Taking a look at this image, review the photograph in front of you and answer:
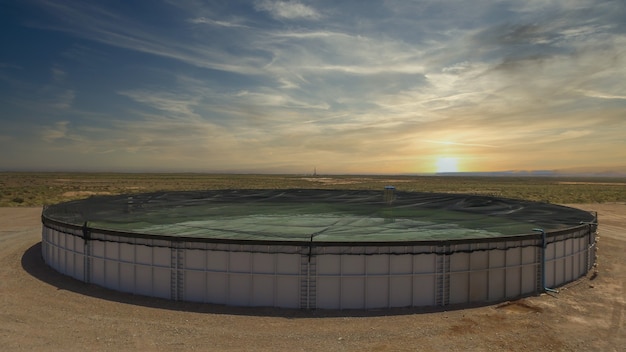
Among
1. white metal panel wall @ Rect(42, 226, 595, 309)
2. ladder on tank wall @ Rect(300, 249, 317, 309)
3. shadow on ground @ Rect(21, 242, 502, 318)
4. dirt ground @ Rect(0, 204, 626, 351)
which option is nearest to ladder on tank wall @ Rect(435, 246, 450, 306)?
white metal panel wall @ Rect(42, 226, 595, 309)

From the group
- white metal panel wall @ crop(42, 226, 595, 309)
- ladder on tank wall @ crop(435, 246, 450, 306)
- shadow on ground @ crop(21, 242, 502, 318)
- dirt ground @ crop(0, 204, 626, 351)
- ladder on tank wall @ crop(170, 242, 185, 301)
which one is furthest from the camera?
ladder on tank wall @ crop(170, 242, 185, 301)

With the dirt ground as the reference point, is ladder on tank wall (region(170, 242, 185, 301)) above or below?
above

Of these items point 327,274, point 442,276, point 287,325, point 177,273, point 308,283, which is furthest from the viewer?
point 177,273

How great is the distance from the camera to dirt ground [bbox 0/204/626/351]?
1694cm

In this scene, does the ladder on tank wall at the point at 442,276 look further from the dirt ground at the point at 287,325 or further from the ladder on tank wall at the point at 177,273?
the ladder on tank wall at the point at 177,273

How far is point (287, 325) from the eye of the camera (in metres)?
19.0

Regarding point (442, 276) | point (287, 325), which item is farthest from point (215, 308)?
point (442, 276)

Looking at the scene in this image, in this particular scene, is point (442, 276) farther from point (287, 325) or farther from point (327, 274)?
point (287, 325)

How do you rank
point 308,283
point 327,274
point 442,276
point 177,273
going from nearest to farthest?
point 308,283 → point 327,274 → point 442,276 → point 177,273

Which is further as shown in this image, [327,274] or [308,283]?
[327,274]

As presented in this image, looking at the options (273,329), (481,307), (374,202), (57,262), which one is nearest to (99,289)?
(57,262)

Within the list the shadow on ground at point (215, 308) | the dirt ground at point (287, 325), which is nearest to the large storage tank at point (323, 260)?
the shadow on ground at point (215, 308)

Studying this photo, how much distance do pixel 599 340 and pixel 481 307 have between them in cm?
538

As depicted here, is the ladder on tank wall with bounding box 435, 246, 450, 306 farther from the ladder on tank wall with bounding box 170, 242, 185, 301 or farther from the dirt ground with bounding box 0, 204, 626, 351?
the ladder on tank wall with bounding box 170, 242, 185, 301
